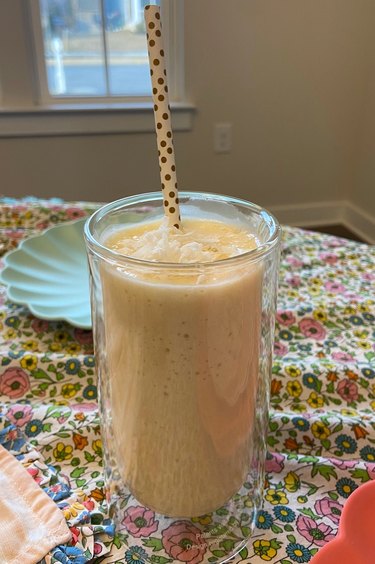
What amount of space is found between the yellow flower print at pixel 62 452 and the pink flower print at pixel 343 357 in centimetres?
39

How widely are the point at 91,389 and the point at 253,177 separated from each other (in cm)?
205

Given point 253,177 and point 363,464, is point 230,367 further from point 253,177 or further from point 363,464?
point 253,177

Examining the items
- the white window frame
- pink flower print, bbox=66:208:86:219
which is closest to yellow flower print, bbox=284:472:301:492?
pink flower print, bbox=66:208:86:219

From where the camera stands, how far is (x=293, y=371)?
70cm

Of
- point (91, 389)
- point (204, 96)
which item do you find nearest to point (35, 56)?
point (204, 96)

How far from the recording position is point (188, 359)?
414 millimetres

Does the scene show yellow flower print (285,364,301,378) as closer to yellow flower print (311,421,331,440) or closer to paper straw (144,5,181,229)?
yellow flower print (311,421,331,440)

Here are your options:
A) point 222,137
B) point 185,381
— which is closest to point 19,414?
point 185,381

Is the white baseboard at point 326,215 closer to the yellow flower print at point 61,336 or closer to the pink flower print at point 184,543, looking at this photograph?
the yellow flower print at point 61,336

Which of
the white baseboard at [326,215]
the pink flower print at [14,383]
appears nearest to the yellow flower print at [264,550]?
the pink flower print at [14,383]

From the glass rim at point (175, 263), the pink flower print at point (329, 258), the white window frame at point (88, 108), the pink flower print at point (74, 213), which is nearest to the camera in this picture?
the glass rim at point (175, 263)

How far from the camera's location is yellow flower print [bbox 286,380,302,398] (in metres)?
0.67

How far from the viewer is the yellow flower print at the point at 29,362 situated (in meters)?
0.70

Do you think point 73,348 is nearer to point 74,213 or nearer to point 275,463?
point 275,463
